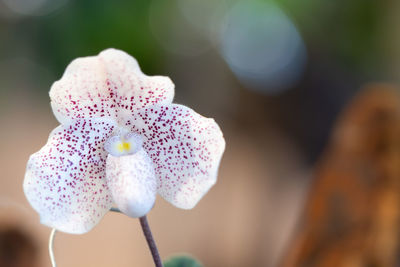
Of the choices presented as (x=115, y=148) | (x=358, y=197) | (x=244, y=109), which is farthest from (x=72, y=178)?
(x=244, y=109)

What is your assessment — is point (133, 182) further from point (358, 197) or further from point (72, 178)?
point (358, 197)

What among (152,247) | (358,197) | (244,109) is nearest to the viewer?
(152,247)

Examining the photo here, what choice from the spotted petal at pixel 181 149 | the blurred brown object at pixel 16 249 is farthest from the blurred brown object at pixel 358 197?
the blurred brown object at pixel 16 249

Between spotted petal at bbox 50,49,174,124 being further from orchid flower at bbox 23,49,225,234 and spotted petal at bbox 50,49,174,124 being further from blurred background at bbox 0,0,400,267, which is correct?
blurred background at bbox 0,0,400,267

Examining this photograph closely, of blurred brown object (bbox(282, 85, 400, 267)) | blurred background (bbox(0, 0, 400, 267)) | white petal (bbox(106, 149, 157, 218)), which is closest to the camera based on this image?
white petal (bbox(106, 149, 157, 218))

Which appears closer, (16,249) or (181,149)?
(181,149)

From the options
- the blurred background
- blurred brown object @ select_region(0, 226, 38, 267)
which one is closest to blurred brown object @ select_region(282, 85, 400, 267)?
the blurred background

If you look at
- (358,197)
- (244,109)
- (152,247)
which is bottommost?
(152,247)
